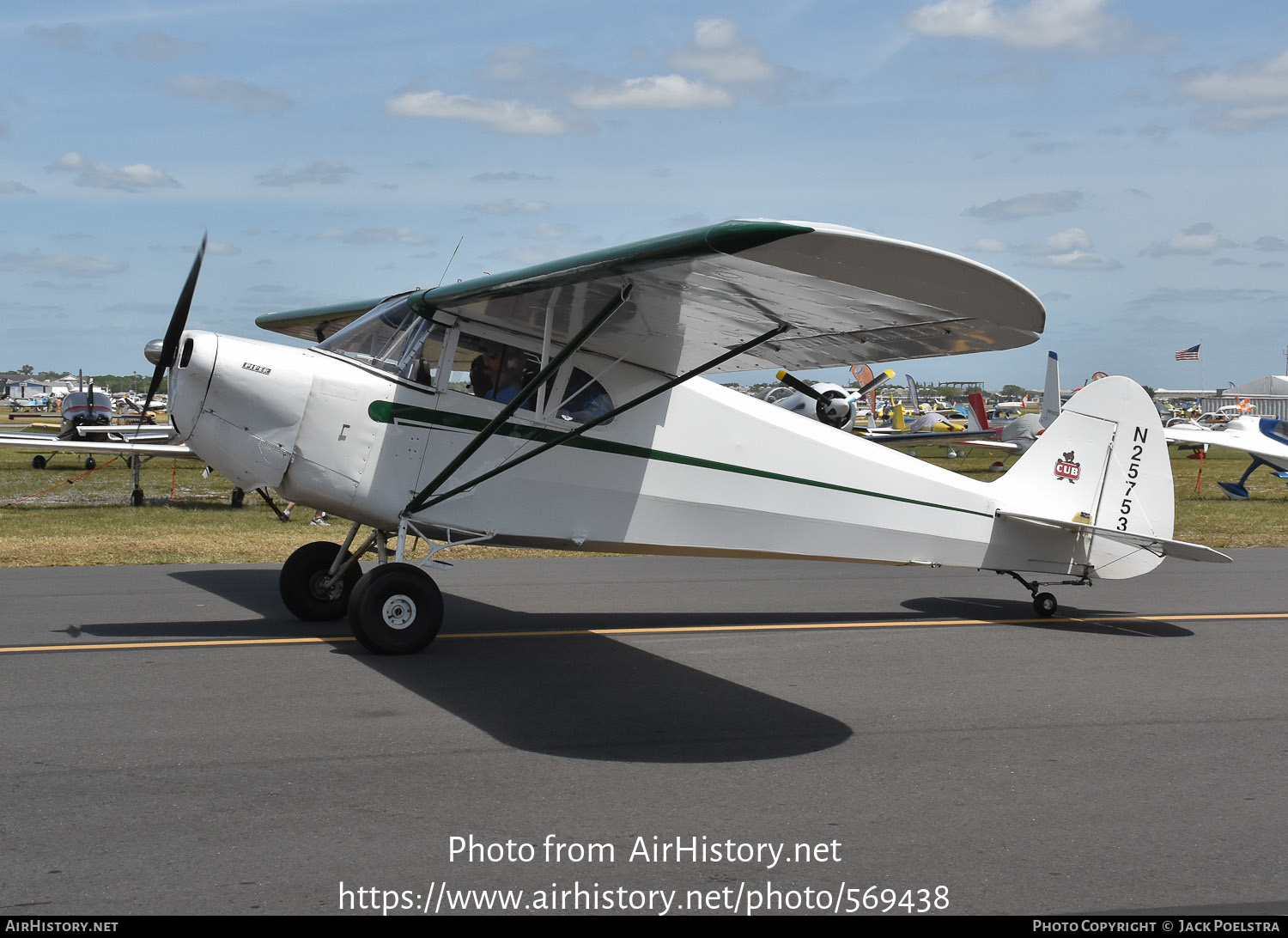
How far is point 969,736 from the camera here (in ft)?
19.1

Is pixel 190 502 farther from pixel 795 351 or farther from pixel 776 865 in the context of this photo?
pixel 776 865

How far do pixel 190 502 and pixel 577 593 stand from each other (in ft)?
43.7

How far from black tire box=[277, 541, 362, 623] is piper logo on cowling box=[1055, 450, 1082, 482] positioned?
19.4 feet

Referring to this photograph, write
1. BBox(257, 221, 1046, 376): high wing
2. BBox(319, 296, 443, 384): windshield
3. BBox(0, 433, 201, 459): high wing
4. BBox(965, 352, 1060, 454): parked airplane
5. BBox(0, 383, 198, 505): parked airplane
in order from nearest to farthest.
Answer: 1. BBox(257, 221, 1046, 376): high wing
2. BBox(319, 296, 443, 384): windshield
3. BBox(0, 433, 201, 459): high wing
4. BBox(0, 383, 198, 505): parked airplane
5. BBox(965, 352, 1060, 454): parked airplane

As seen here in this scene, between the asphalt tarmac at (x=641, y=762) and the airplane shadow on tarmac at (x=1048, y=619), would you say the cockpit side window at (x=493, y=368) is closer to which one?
the asphalt tarmac at (x=641, y=762)

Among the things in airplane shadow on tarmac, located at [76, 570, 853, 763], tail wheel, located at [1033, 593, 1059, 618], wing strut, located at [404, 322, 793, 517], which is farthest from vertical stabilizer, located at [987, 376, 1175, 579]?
wing strut, located at [404, 322, 793, 517]

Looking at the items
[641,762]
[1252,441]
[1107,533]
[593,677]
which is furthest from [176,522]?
[1252,441]

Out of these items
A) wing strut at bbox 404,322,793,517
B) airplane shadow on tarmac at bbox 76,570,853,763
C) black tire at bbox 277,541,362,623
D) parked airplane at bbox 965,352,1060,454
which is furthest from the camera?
parked airplane at bbox 965,352,1060,454

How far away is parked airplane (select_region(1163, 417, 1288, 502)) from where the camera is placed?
85.3ft

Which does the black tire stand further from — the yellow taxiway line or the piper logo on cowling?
the piper logo on cowling

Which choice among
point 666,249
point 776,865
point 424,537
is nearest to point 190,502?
point 424,537

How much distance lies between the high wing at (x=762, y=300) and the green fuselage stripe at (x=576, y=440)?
2.12 ft

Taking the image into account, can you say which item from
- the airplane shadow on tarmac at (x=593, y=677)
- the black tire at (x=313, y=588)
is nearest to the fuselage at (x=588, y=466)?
the airplane shadow on tarmac at (x=593, y=677)

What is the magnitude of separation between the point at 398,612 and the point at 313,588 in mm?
1657
